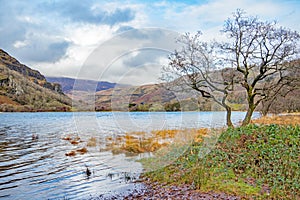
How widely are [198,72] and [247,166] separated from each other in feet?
34.2

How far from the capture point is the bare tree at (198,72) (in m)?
20.3

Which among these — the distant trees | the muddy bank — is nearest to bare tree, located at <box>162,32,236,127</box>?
A: the distant trees

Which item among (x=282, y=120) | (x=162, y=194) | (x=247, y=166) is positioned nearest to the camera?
(x=162, y=194)

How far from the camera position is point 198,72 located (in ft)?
67.0

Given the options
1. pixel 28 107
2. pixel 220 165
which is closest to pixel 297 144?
pixel 220 165

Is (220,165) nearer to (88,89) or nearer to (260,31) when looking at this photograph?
(88,89)

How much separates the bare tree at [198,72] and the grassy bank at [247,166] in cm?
578

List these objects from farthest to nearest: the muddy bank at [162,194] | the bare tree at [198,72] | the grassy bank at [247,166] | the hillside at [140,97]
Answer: the bare tree at [198,72] → the hillside at [140,97] → the grassy bank at [247,166] → the muddy bank at [162,194]

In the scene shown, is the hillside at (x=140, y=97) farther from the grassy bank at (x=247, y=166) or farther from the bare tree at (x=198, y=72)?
the grassy bank at (x=247, y=166)

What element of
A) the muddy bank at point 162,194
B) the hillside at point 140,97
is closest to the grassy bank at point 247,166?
the muddy bank at point 162,194

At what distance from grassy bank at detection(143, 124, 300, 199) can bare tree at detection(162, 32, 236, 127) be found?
5779 millimetres

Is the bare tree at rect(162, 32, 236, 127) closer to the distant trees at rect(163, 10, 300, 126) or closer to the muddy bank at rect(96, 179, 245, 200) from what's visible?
the distant trees at rect(163, 10, 300, 126)

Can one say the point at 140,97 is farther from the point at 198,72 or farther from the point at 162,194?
the point at 162,194

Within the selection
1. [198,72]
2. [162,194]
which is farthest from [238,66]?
[162,194]
